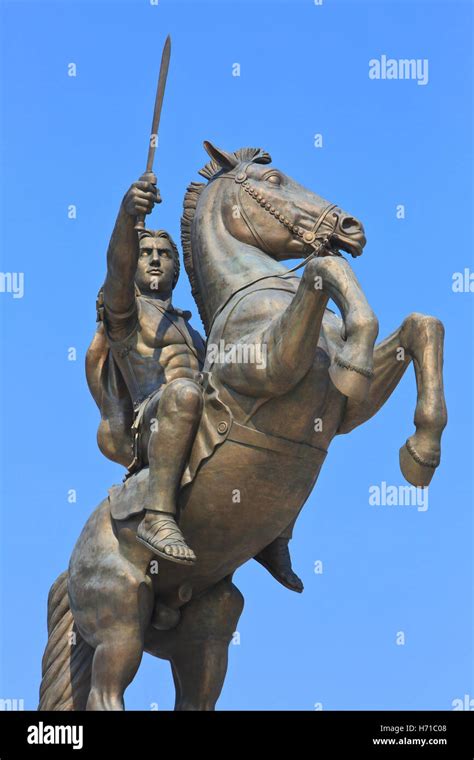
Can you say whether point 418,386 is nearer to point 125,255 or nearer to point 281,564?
point 281,564

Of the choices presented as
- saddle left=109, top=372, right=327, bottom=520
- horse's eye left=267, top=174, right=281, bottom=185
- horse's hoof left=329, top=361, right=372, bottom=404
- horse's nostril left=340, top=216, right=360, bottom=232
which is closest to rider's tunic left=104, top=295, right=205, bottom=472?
saddle left=109, top=372, right=327, bottom=520

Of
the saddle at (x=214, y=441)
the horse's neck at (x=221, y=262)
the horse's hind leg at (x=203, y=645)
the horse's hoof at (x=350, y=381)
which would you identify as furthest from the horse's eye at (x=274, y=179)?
the horse's hind leg at (x=203, y=645)

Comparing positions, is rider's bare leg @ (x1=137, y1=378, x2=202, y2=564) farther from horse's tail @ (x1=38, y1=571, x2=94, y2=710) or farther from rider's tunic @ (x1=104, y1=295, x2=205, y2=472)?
horse's tail @ (x1=38, y1=571, x2=94, y2=710)

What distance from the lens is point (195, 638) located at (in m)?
13.6

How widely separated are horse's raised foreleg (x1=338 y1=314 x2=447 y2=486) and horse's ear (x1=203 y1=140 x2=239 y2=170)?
2.05 metres

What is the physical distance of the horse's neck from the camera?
13.3 metres

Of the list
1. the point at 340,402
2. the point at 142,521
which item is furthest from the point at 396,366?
the point at 142,521

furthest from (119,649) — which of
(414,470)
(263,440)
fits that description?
(414,470)

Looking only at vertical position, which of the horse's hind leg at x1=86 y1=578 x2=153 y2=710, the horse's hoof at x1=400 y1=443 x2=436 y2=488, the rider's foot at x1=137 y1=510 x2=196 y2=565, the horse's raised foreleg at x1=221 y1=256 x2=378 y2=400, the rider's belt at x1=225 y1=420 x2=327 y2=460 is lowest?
the horse's hind leg at x1=86 y1=578 x2=153 y2=710

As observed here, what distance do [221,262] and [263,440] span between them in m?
1.57

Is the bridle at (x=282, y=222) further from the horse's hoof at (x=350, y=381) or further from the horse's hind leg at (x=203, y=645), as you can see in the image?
the horse's hind leg at (x=203, y=645)

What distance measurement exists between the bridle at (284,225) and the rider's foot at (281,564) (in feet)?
5.83

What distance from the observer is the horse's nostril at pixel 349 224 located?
13.2 metres
